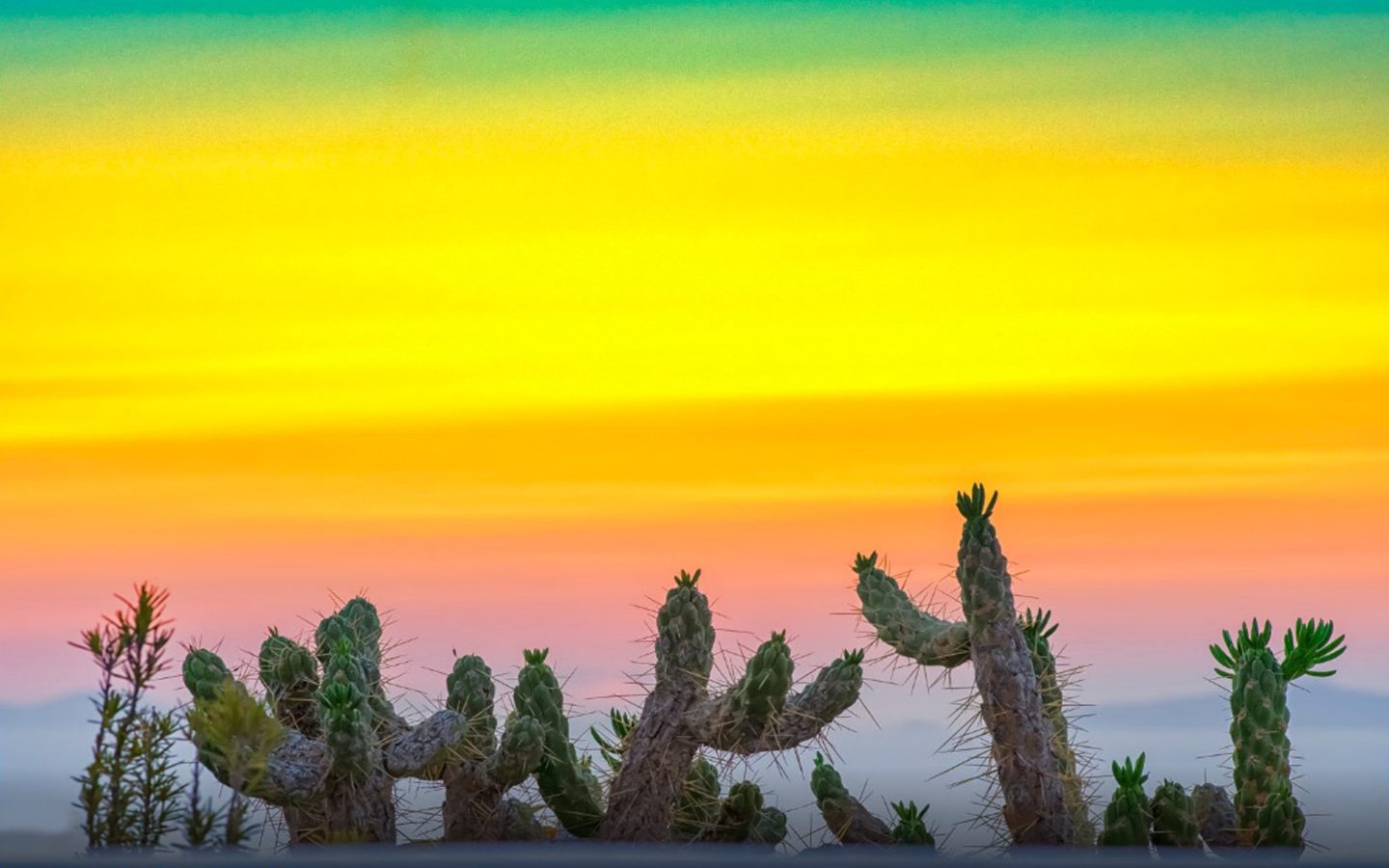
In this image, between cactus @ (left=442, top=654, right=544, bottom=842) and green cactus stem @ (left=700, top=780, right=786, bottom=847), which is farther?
green cactus stem @ (left=700, top=780, right=786, bottom=847)

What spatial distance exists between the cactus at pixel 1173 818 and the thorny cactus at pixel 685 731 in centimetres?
211

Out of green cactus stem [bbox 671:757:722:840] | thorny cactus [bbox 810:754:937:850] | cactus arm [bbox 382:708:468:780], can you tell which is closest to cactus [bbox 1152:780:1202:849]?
thorny cactus [bbox 810:754:937:850]

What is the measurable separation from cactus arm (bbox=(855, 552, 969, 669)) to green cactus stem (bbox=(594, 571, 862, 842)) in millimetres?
516

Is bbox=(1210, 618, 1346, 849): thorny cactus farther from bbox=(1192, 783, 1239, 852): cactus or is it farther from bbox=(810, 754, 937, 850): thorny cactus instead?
bbox=(810, 754, 937, 850): thorny cactus

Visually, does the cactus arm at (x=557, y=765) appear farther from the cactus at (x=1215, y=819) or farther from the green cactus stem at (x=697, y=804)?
the cactus at (x=1215, y=819)

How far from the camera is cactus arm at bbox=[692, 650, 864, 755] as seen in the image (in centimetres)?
1090

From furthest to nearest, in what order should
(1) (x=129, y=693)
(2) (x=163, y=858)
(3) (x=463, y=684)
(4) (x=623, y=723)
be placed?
(4) (x=623, y=723) < (3) (x=463, y=684) < (1) (x=129, y=693) < (2) (x=163, y=858)

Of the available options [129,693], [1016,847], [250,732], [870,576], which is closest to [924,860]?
[1016,847]

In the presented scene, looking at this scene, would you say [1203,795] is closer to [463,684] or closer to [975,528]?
[975,528]

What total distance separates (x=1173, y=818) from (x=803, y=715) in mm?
2475

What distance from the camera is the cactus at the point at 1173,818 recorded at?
11.0m

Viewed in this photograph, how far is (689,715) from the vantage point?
11.2 m

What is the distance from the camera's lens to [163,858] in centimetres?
865

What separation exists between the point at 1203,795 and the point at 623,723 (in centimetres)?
408
